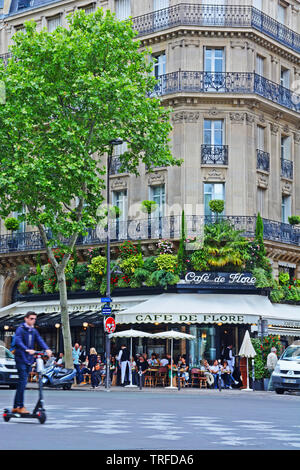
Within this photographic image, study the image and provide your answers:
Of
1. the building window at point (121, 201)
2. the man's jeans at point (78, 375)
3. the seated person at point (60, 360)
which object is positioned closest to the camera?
the man's jeans at point (78, 375)

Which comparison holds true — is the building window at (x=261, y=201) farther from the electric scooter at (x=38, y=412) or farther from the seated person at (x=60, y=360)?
the electric scooter at (x=38, y=412)

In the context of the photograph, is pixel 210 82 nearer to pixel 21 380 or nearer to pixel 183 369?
pixel 183 369

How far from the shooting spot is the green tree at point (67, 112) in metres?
32.5

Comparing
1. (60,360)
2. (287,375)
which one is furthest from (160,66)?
(287,375)

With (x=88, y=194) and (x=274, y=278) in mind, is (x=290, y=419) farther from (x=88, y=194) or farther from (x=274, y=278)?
(x=274, y=278)

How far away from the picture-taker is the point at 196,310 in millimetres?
34906

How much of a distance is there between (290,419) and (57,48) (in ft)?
66.0

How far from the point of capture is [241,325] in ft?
120

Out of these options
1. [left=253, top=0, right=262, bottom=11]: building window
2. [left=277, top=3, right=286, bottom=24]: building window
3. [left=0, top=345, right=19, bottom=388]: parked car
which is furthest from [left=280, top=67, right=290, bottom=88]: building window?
[left=0, top=345, right=19, bottom=388]: parked car

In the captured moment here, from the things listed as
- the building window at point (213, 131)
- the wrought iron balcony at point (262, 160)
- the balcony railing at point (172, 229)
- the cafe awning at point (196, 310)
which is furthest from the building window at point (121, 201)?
the wrought iron balcony at point (262, 160)

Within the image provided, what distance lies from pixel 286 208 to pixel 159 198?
6.35 meters

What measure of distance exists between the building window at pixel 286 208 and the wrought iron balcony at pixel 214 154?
4474 millimetres

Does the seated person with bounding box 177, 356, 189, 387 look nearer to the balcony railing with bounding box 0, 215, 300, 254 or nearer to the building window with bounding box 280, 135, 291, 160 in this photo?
the balcony railing with bounding box 0, 215, 300, 254

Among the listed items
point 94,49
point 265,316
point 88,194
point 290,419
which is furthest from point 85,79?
point 290,419
